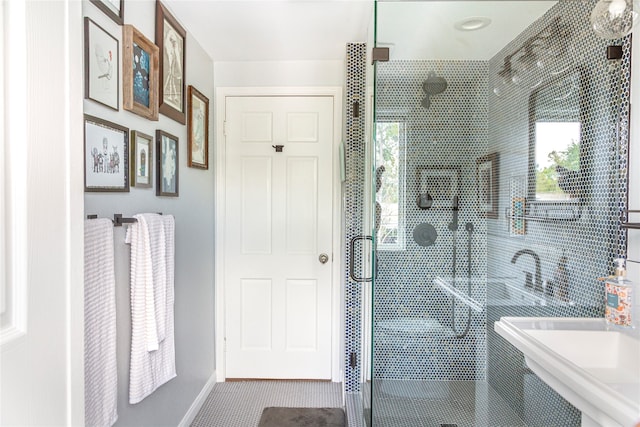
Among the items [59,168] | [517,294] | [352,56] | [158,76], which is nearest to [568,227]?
[517,294]

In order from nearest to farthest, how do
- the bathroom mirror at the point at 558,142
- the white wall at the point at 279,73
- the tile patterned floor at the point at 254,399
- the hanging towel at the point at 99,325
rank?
the hanging towel at the point at 99,325 → the bathroom mirror at the point at 558,142 → the tile patterned floor at the point at 254,399 → the white wall at the point at 279,73

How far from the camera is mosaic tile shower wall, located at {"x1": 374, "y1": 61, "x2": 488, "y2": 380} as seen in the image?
1.60 m

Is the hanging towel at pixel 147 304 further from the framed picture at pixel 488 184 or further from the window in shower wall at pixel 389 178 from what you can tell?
the framed picture at pixel 488 184

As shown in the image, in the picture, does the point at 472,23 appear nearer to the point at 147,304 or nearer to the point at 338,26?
the point at 338,26

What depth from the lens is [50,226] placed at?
610mm

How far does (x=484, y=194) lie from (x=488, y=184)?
0.05 metres

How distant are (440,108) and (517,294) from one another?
87 centimetres

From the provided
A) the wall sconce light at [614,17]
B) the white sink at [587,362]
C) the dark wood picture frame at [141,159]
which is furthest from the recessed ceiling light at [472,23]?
the dark wood picture frame at [141,159]

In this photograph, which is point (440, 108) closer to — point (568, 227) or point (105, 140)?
point (568, 227)

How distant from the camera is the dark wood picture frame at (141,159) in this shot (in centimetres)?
156

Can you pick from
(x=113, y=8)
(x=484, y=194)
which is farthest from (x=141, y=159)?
(x=484, y=194)

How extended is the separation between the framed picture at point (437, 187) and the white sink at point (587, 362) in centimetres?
58

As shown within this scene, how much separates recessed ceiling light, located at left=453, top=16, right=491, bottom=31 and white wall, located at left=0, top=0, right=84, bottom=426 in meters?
1.39

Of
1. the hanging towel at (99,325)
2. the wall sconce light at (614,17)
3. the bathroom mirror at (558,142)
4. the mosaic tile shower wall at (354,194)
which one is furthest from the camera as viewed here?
the mosaic tile shower wall at (354,194)
